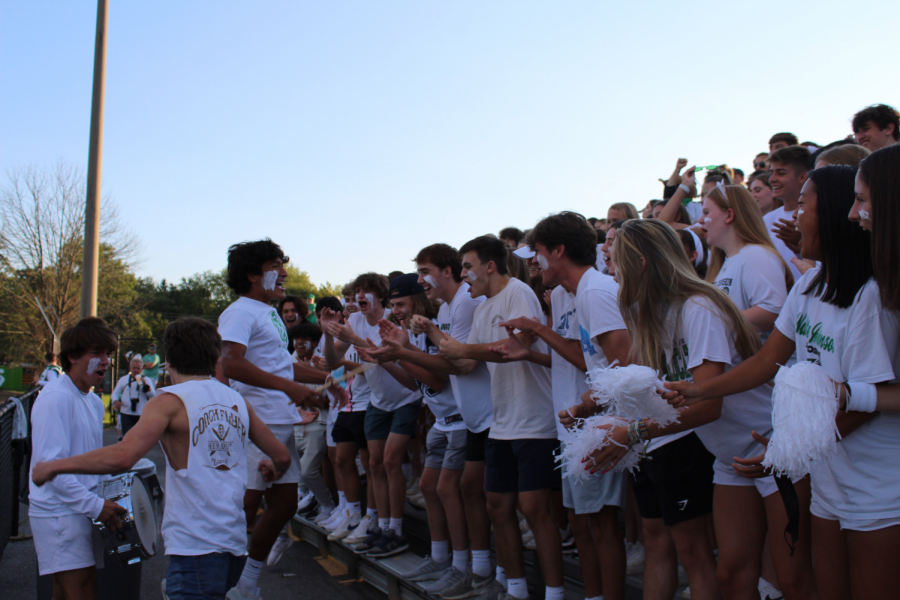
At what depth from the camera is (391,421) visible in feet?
19.9

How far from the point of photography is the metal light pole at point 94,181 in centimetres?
867

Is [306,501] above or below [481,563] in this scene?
below

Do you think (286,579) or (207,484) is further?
(286,579)

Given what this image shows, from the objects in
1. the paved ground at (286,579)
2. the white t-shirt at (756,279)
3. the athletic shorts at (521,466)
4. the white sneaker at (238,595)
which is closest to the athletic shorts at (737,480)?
the white t-shirt at (756,279)

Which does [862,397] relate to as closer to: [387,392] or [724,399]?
[724,399]

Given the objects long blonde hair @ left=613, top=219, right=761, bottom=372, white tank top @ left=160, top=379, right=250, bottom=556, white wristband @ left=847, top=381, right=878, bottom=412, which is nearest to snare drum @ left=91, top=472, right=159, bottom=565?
white tank top @ left=160, top=379, right=250, bottom=556

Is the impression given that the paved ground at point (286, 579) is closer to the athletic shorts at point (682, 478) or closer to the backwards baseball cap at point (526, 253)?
the backwards baseball cap at point (526, 253)

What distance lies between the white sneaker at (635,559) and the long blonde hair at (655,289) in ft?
6.07

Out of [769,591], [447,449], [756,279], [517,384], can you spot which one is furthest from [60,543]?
[756,279]

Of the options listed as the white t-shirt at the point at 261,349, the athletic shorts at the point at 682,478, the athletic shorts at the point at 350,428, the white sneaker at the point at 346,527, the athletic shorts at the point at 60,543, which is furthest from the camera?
the athletic shorts at the point at 350,428

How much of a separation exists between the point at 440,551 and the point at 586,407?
8.61 feet

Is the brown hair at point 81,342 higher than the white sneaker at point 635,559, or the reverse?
the brown hair at point 81,342

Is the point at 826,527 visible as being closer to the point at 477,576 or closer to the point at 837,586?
the point at 837,586

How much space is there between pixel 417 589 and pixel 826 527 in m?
3.30
